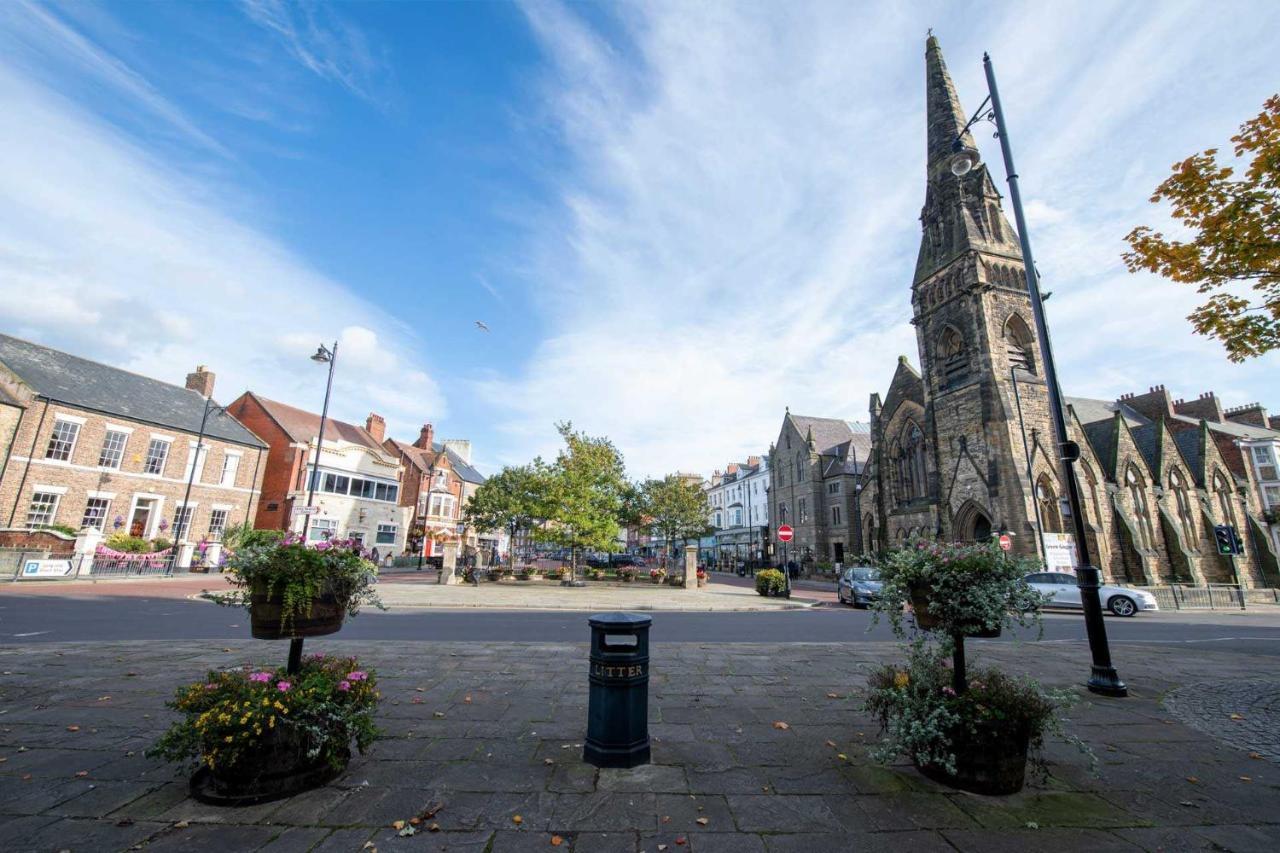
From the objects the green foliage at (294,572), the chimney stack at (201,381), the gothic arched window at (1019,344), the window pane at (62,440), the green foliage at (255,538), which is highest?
the gothic arched window at (1019,344)

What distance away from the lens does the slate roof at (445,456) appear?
48.4m

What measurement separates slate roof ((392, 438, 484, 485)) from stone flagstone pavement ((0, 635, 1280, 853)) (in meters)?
43.2

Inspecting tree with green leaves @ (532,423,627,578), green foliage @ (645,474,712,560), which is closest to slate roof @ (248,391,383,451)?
tree with green leaves @ (532,423,627,578)

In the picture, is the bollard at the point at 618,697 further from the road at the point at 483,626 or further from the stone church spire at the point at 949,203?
the stone church spire at the point at 949,203

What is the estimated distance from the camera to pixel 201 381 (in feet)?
117

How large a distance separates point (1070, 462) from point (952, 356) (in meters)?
28.8

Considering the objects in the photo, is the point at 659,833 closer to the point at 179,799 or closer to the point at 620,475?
the point at 179,799

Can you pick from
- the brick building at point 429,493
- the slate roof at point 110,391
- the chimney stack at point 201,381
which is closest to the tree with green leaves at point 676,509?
the brick building at point 429,493

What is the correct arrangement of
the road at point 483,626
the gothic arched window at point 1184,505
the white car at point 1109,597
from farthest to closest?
1. the gothic arched window at point 1184,505
2. the white car at point 1109,597
3. the road at point 483,626

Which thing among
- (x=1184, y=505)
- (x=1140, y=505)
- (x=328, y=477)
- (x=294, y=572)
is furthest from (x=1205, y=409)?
(x=328, y=477)

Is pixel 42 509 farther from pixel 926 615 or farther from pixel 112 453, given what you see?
pixel 926 615

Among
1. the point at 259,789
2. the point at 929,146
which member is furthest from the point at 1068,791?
the point at 929,146

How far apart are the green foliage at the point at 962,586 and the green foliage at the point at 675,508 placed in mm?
46563

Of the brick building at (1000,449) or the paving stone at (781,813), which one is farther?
the brick building at (1000,449)
